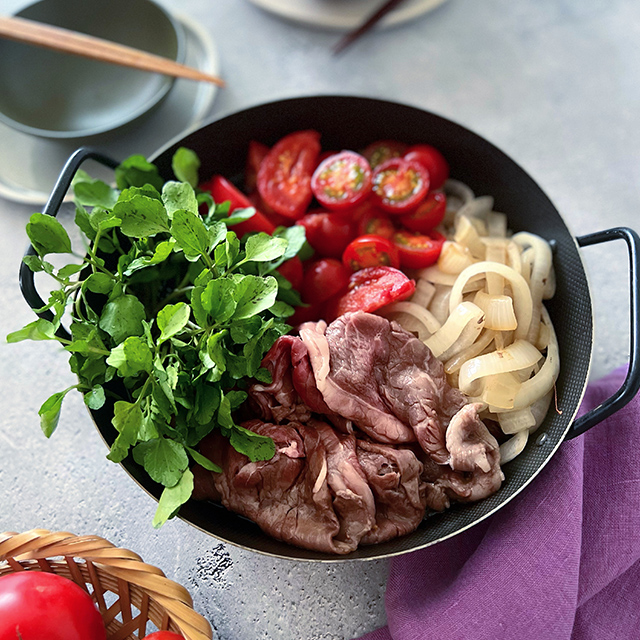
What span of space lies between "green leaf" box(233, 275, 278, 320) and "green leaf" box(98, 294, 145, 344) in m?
0.28

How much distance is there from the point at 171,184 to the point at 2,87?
4.25ft

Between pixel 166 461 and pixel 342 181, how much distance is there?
3.67 feet

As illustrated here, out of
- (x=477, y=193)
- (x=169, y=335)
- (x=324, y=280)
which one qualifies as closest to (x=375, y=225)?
(x=324, y=280)

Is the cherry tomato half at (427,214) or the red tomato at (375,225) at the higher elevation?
the cherry tomato half at (427,214)

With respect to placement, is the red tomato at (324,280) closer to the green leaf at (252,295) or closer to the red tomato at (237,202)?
the red tomato at (237,202)

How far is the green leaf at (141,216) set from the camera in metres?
1.60

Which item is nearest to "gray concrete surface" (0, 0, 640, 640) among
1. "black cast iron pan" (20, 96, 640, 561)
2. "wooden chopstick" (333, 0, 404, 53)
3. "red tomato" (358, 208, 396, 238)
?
"wooden chopstick" (333, 0, 404, 53)

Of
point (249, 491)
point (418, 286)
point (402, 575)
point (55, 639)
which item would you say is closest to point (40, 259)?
point (249, 491)

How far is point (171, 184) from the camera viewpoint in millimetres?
1706

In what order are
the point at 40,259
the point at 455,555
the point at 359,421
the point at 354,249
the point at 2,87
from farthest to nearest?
the point at 2,87, the point at 354,249, the point at 455,555, the point at 359,421, the point at 40,259

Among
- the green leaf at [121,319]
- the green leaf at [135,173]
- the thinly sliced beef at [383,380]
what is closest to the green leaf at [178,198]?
the green leaf at [121,319]

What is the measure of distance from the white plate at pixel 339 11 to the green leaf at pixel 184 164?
3.69 ft

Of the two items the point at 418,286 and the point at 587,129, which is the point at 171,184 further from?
the point at 587,129

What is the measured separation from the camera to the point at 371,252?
6.70ft
